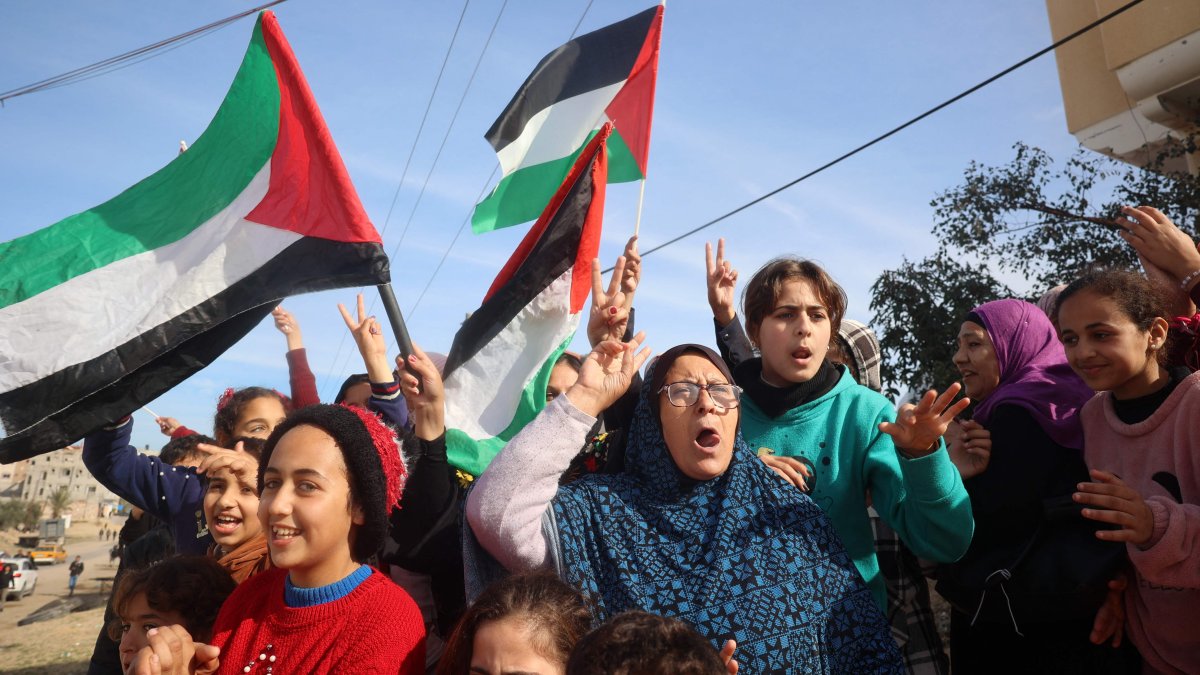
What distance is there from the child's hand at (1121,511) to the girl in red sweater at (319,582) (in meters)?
1.77

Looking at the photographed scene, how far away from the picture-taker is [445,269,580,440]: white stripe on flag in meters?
3.43

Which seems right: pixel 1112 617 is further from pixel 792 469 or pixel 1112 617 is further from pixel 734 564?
pixel 734 564

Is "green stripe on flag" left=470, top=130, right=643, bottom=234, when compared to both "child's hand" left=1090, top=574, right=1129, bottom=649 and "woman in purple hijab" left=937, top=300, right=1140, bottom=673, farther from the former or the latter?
"child's hand" left=1090, top=574, right=1129, bottom=649

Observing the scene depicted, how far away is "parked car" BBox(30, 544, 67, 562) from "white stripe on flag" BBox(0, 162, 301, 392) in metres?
53.0

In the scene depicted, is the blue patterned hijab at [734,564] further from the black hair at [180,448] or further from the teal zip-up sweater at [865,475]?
the black hair at [180,448]

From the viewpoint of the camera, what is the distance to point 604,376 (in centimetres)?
247

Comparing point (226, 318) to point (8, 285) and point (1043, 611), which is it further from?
point (1043, 611)

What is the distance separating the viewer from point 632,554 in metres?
2.25

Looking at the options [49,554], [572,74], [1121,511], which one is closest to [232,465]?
[1121,511]

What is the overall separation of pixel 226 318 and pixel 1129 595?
3217 mm

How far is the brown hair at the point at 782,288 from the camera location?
3043 mm

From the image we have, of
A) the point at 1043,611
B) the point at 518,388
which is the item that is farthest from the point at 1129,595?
the point at 518,388

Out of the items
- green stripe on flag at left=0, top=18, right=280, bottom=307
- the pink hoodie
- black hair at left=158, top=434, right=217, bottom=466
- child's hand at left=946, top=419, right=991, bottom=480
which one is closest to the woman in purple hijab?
child's hand at left=946, top=419, right=991, bottom=480

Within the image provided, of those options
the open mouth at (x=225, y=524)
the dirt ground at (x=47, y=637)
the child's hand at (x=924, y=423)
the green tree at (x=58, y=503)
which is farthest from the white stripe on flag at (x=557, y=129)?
the green tree at (x=58, y=503)
